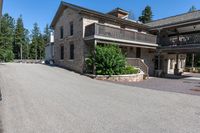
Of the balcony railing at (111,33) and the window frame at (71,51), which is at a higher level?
the balcony railing at (111,33)

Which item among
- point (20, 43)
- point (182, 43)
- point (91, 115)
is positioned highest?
point (20, 43)

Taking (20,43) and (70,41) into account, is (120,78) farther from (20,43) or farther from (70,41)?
(20,43)

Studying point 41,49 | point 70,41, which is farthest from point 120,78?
point 41,49

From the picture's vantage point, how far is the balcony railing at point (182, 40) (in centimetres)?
1928

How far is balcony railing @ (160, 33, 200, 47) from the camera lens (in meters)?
19.3

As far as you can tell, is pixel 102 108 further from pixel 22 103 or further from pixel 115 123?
pixel 22 103

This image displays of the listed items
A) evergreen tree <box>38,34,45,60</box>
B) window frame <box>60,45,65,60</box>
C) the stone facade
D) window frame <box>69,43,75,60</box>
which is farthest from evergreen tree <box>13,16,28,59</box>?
window frame <box>69,43,75,60</box>

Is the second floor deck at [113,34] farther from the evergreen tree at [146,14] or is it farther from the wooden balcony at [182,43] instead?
the evergreen tree at [146,14]

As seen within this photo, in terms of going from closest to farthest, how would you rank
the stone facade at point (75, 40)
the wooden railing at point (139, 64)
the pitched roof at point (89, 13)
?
1. the pitched roof at point (89, 13)
2. the stone facade at point (75, 40)
3. the wooden railing at point (139, 64)

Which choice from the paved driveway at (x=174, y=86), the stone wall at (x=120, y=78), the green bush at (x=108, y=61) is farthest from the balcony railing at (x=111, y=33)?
the paved driveway at (x=174, y=86)

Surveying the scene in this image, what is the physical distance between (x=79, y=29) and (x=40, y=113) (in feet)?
44.6

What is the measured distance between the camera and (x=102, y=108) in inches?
276

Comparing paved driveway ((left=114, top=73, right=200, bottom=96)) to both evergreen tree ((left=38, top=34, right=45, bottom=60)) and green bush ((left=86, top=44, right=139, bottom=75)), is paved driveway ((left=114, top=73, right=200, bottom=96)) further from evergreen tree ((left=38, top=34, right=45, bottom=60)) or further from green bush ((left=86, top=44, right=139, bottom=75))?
evergreen tree ((left=38, top=34, right=45, bottom=60))

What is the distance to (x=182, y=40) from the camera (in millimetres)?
20703
